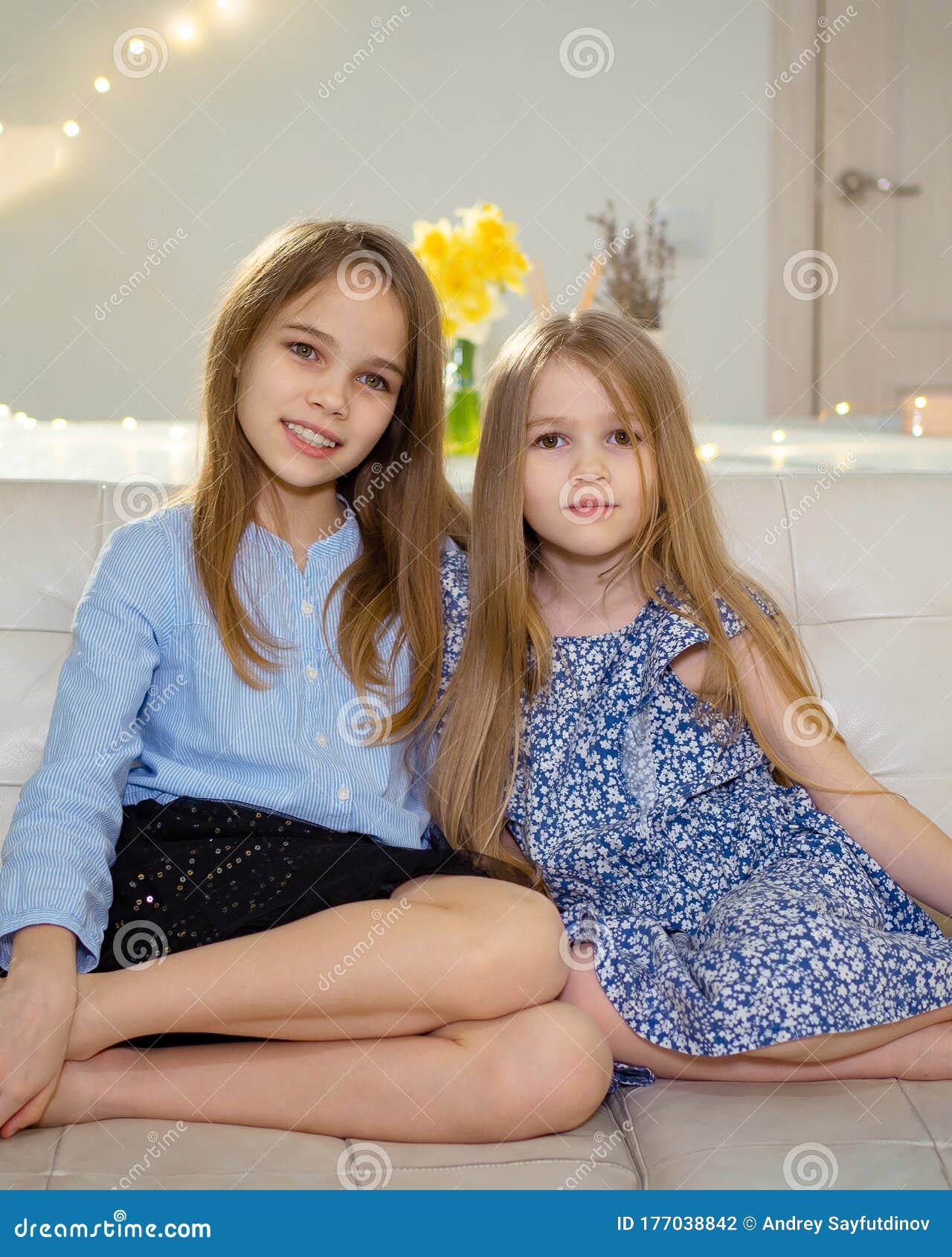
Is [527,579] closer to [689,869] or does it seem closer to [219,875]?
[689,869]

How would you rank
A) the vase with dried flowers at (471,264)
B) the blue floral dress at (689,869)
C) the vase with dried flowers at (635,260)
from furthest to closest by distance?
the vase with dried flowers at (635,260) → the vase with dried flowers at (471,264) → the blue floral dress at (689,869)

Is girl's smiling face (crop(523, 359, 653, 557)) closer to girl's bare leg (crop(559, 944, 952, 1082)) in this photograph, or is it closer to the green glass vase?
girl's bare leg (crop(559, 944, 952, 1082))

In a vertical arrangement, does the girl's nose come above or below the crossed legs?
above

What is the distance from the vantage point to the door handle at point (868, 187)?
2.74 m

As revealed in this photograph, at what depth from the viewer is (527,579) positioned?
4.23 feet

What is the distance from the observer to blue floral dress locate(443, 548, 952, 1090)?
963 mm

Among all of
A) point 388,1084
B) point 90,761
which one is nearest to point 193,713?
point 90,761

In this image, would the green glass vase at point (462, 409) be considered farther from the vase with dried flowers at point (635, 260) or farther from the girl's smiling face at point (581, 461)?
the vase with dried flowers at point (635, 260)

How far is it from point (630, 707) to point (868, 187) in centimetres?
204

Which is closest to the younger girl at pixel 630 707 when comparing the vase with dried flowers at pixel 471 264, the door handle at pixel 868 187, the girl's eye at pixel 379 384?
the girl's eye at pixel 379 384

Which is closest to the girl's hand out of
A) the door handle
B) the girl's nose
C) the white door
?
the girl's nose

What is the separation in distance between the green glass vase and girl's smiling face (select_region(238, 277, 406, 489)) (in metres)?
0.60

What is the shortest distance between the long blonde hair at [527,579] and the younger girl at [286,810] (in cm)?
5

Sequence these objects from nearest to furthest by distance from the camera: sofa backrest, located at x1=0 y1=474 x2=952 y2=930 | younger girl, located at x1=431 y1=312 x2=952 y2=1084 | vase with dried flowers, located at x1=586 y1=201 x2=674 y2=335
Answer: younger girl, located at x1=431 y1=312 x2=952 y2=1084
sofa backrest, located at x1=0 y1=474 x2=952 y2=930
vase with dried flowers, located at x1=586 y1=201 x2=674 y2=335
